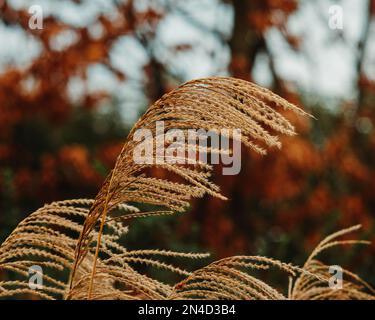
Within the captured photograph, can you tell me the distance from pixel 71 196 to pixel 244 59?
288 centimetres

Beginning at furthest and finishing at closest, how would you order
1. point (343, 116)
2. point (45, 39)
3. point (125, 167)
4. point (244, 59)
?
point (343, 116)
point (244, 59)
point (45, 39)
point (125, 167)

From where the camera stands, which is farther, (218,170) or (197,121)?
(218,170)

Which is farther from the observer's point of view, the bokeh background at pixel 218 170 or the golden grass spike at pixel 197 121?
the bokeh background at pixel 218 170

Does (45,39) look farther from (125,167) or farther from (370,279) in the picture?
(125,167)

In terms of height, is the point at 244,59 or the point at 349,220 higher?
the point at 244,59

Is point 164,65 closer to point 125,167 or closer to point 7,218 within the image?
point 7,218

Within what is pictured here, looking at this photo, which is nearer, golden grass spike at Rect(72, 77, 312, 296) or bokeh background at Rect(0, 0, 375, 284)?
golden grass spike at Rect(72, 77, 312, 296)

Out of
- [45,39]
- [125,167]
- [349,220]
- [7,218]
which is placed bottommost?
[125,167]
